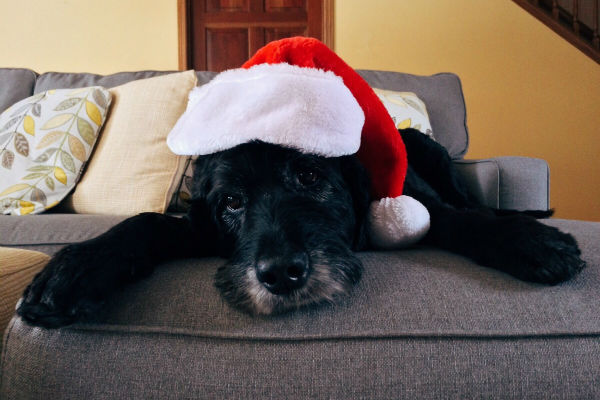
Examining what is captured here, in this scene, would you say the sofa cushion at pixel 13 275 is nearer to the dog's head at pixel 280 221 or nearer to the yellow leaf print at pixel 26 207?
the dog's head at pixel 280 221

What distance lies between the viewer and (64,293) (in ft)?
2.23

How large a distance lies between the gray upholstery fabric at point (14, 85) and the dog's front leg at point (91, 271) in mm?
1768

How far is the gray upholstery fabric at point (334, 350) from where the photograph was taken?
25.3 inches

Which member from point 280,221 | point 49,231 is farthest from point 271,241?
point 49,231

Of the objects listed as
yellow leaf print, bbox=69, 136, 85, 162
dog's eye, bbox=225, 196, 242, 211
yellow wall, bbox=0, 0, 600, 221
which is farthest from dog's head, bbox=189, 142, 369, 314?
yellow wall, bbox=0, 0, 600, 221

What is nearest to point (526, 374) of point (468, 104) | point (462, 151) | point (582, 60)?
point (462, 151)

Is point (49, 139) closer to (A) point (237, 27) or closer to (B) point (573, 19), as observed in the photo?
(A) point (237, 27)

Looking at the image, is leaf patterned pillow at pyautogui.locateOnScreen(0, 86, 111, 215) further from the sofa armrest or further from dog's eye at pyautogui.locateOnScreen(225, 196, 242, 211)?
the sofa armrest

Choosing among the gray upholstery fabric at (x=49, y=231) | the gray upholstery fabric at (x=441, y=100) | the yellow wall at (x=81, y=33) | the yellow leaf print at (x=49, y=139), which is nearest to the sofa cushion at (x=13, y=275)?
the gray upholstery fabric at (x=49, y=231)

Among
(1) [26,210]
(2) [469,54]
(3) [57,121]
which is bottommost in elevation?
(1) [26,210]

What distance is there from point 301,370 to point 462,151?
6.62ft

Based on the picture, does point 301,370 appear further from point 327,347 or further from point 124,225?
point 124,225

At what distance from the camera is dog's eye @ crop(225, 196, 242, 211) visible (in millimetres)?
1006

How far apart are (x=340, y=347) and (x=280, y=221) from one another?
302 millimetres
